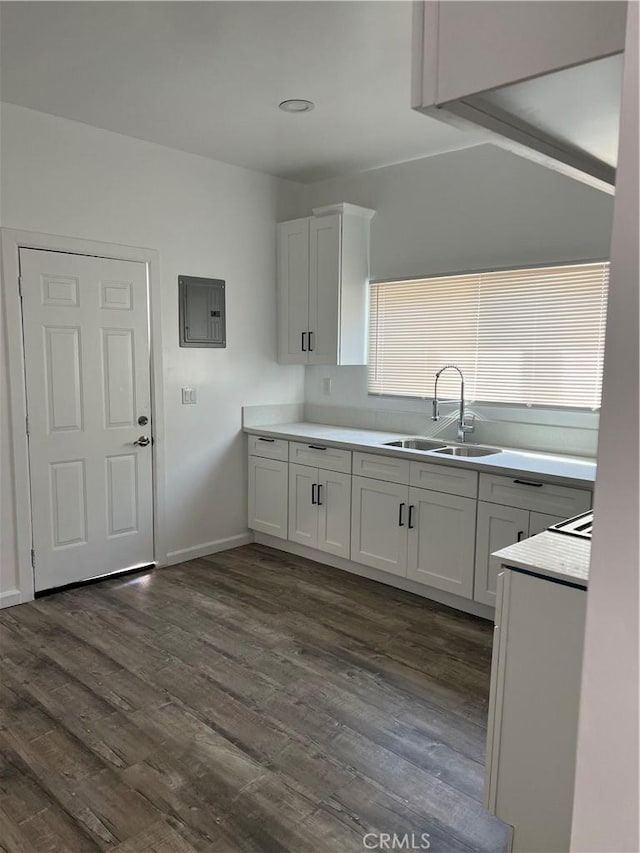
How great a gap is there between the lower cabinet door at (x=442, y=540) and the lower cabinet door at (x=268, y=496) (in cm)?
111

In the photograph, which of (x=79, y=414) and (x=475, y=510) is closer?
(x=475, y=510)

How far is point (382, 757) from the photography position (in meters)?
2.28

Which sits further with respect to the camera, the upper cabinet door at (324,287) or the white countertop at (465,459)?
the upper cabinet door at (324,287)

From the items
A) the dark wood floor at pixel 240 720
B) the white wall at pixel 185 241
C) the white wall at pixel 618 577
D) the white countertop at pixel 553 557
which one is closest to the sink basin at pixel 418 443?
the dark wood floor at pixel 240 720

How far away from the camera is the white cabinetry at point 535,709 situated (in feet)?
5.32

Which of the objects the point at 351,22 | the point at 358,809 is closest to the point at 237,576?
the point at 358,809

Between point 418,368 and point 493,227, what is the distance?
1034 mm

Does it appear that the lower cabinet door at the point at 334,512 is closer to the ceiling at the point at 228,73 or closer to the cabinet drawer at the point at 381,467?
the cabinet drawer at the point at 381,467

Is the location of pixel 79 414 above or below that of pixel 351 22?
below

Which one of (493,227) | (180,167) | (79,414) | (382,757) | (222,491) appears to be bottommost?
(382,757)

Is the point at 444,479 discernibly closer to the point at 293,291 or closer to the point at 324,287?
the point at 324,287

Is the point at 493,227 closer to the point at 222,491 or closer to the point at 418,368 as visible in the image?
the point at 418,368

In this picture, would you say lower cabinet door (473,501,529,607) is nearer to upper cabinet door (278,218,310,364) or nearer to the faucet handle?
the faucet handle

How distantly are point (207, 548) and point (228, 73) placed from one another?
3.04m
